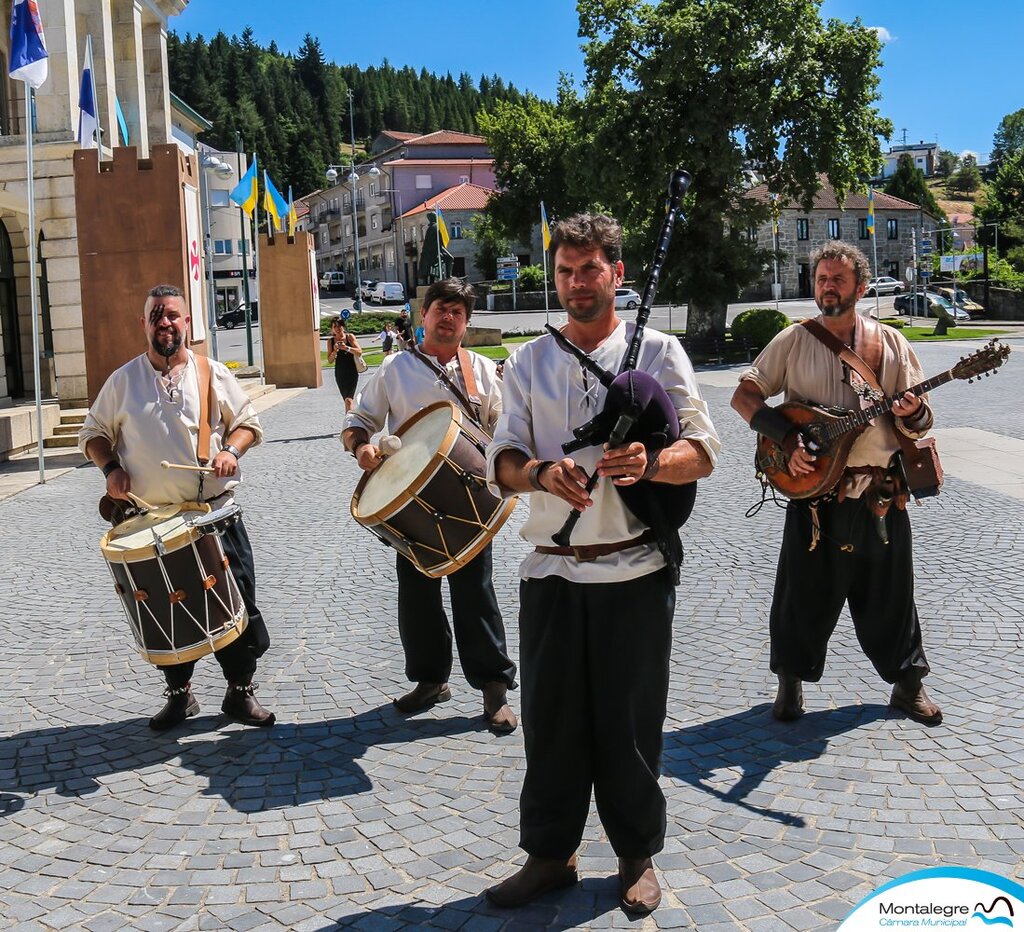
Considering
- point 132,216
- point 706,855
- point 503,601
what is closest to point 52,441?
point 132,216

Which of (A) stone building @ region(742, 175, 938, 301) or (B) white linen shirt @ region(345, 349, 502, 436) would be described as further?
(A) stone building @ region(742, 175, 938, 301)

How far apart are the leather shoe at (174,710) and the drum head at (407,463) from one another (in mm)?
1305

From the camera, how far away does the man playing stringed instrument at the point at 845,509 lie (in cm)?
513

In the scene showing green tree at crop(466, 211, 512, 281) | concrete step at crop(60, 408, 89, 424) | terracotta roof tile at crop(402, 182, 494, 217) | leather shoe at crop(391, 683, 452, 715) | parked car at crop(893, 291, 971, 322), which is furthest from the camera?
terracotta roof tile at crop(402, 182, 494, 217)

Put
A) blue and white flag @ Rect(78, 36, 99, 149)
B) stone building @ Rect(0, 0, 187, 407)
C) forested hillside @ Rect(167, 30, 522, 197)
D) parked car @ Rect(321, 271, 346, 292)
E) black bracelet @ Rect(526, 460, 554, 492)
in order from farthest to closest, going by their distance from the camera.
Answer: forested hillside @ Rect(167, 30, 522, 197) → parked car @ Rect(321, 271, 346, 292) → stone building @ Rect(0, 0, 187, 407) → blue and white flag @ Rect(78, 36, 99, 149) → black bracelet @ Rect(526, 460, 554, 492)

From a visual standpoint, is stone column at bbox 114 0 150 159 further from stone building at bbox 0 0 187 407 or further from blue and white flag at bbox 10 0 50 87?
blue and white flag at bbox 10 0 50 87

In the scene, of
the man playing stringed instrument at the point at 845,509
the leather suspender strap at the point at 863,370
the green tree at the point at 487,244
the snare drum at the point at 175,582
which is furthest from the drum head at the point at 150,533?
the green tree at the point at 487,244

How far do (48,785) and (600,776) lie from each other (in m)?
2.54

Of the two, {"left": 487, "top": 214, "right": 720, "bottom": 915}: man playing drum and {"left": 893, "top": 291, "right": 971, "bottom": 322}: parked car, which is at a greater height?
{"left": 893, "top": 291, "right": 971, "bottom": 322}: parked car

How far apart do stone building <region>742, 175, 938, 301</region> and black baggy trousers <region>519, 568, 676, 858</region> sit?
7743 centimetres

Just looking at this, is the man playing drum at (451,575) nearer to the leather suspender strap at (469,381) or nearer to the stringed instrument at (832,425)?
the leather suspender strap at (469,381)

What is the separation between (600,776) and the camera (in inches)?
147

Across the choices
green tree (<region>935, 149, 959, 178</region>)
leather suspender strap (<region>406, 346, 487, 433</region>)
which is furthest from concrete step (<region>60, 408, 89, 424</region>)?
green tree (<region>935, 149, 959, 178</region>)

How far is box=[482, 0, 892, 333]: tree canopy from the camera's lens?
33.2 meters
